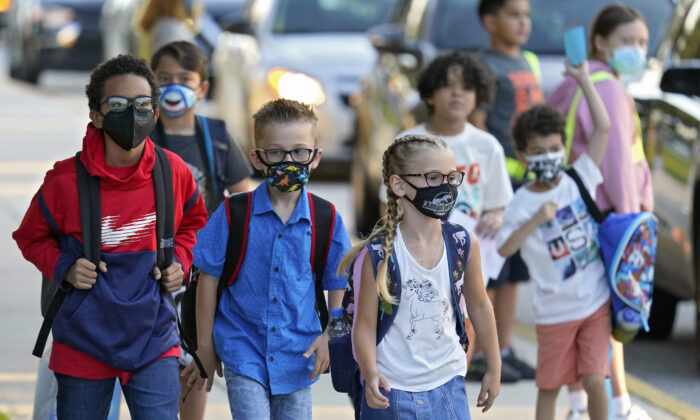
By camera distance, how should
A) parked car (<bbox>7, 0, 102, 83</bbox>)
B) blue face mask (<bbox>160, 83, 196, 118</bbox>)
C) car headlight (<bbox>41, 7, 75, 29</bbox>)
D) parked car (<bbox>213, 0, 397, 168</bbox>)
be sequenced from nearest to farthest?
blue face mask (<bbox>160, 83, 196, 118</bbox>) < parked car (<bbox>213, 0, 397, 168</bbox>) < car headlight (<bbox>41, 7, 75, 29</bbox>) < parked car (<bbox>7, 0, 102, 83</bbox>)

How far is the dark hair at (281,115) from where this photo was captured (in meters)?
4.69

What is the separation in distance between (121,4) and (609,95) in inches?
522

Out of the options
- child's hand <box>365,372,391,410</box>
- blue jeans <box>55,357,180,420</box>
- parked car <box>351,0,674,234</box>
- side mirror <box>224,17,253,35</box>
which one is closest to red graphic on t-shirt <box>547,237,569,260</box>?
child's hand <box>365,372,391,410</box>

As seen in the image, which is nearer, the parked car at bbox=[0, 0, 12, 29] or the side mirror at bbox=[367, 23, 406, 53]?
the side mirror at bbox=[367, 23, 406, 53]

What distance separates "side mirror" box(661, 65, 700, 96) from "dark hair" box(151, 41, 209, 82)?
2627mm

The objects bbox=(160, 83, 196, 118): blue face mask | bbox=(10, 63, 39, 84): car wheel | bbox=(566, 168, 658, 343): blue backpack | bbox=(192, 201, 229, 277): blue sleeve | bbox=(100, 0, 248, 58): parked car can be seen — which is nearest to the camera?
bbox=(192, 201, 229, 277): blue sleeve

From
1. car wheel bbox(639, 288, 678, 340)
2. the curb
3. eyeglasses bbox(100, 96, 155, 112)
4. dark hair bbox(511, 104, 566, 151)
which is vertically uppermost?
eyeglasses bbox(100, 96, 155, 112)

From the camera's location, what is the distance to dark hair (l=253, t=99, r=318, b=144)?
469 centimetres

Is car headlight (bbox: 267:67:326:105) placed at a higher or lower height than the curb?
higher

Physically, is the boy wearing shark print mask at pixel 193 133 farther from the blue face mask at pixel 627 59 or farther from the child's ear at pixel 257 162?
the blue face mask at pixel 627 59

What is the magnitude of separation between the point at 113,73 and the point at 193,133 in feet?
3.33

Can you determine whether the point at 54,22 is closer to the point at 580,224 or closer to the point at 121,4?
the point at 121,4

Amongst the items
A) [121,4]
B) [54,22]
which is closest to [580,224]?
[121,4]

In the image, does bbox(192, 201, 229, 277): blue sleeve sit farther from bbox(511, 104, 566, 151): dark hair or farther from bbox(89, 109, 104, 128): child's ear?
bbox(511, 104, 566, 151): dark hair
